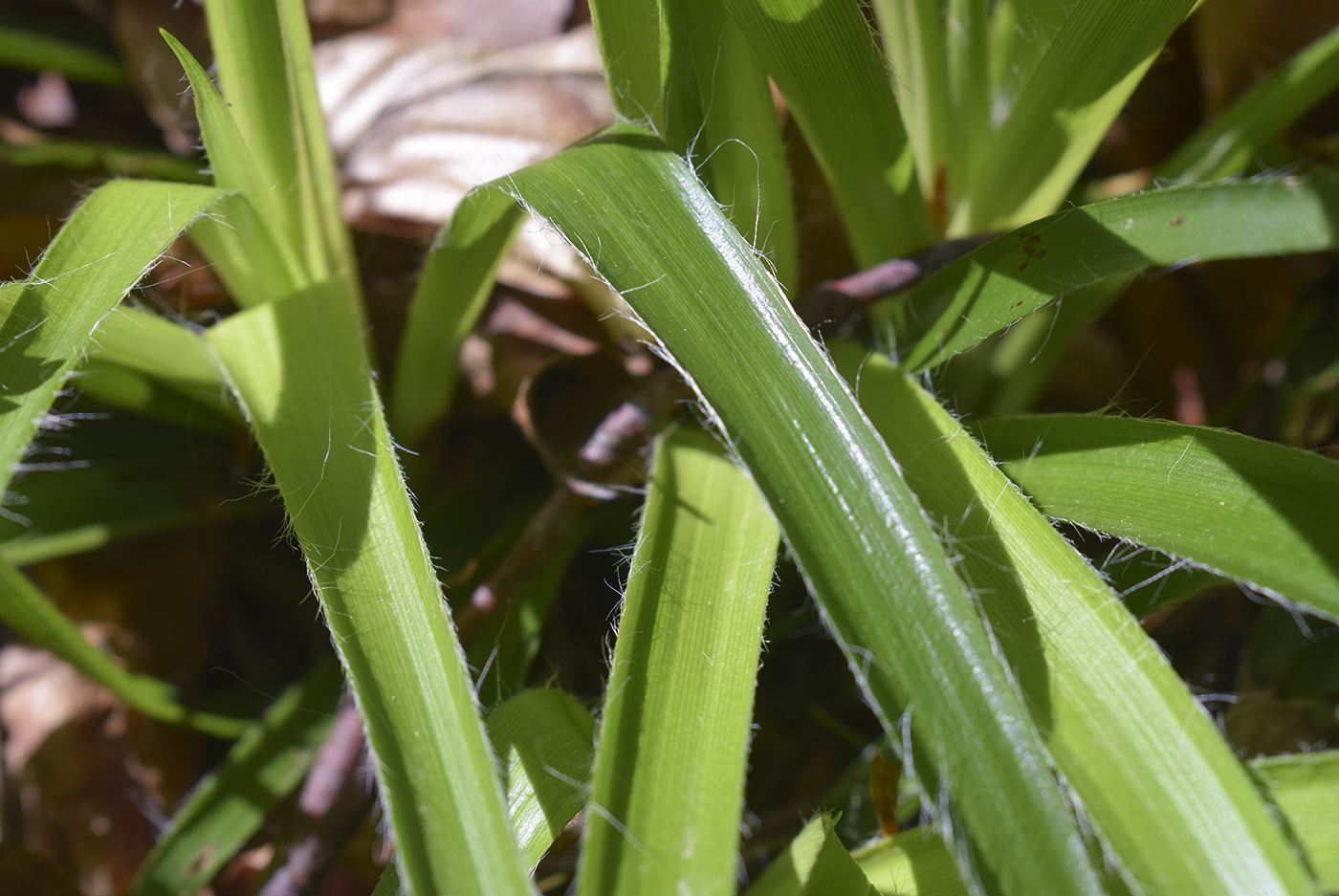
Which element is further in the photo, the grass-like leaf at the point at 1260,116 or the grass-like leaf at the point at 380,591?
the grass-like leaf at the point at 1260,116

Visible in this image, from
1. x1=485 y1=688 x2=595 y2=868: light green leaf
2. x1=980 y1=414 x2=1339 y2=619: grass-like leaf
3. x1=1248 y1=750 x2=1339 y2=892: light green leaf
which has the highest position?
x1=980 y1=414 x2=1339 y2=619: grass-like leaf

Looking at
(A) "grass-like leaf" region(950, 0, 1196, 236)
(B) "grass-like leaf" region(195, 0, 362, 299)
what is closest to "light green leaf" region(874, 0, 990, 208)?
(A) "grass-like leaf" region(950, 0, 1196, 236)

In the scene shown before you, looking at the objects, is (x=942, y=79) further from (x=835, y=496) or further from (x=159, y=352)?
(x=159, y=352)

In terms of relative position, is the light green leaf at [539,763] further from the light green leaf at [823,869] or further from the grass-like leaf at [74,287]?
the grass-like leaf at [74,287]

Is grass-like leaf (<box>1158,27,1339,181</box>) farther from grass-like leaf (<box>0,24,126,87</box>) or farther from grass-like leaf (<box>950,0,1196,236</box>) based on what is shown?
grass-like leaf (<box>0,24,126,87</box>)

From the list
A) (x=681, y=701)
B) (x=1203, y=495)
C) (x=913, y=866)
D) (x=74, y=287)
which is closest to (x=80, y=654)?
(x=74, y=287)

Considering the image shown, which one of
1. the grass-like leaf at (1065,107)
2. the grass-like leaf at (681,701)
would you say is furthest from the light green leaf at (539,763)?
the grass-like leaf at (1065,107)
